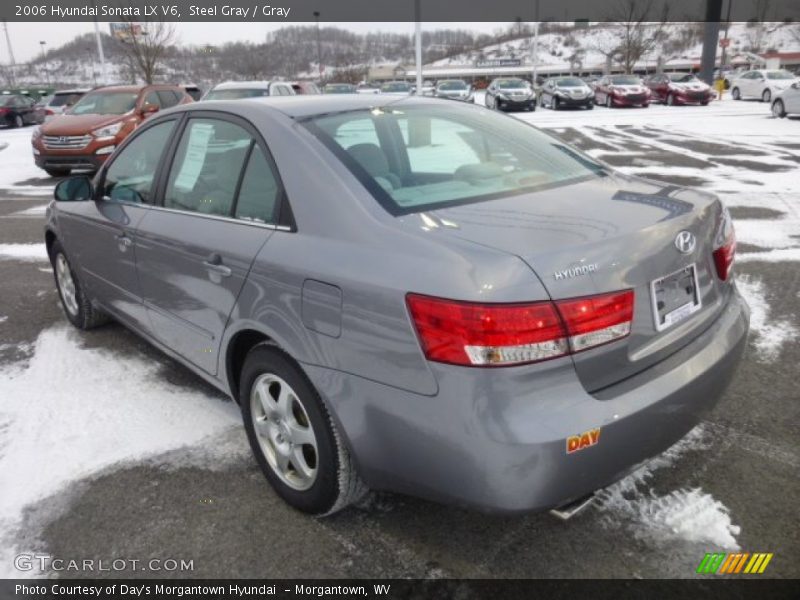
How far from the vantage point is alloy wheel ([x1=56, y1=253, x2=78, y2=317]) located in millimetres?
4605

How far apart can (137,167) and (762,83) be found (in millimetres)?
33437

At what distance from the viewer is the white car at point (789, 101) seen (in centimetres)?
1950

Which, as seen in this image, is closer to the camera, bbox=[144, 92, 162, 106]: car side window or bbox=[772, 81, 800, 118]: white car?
bbox=[144, 92, 162, 106]: car side window

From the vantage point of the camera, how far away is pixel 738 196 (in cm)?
858

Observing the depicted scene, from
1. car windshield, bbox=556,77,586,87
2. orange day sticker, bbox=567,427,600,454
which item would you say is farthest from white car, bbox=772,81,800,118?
orange day sticker, bbox=567,427,600,454

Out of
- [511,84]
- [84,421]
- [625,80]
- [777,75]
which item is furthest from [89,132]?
[777,75]

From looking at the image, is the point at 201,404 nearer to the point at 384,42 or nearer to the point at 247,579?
the point at 247,579

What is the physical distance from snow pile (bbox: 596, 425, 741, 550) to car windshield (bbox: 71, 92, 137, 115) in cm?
Result: 1285

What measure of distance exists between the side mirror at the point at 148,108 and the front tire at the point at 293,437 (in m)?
11.9

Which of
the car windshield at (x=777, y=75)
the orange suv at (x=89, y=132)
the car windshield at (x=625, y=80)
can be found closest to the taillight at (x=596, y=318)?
the orange suv at (x=89, y=132)

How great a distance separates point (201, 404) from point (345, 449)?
1500 mm

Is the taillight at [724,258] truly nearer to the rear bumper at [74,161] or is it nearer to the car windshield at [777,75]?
the rear bumper at [74,161]

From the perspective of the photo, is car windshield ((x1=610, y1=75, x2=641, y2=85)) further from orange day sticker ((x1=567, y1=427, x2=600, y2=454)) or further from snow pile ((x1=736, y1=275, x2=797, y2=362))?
orange day sticker ((x1=567, y1=427, x2=600, y2=454))

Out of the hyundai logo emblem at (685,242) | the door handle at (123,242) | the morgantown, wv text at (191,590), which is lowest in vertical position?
the morgantown, wv text at (191,590)
